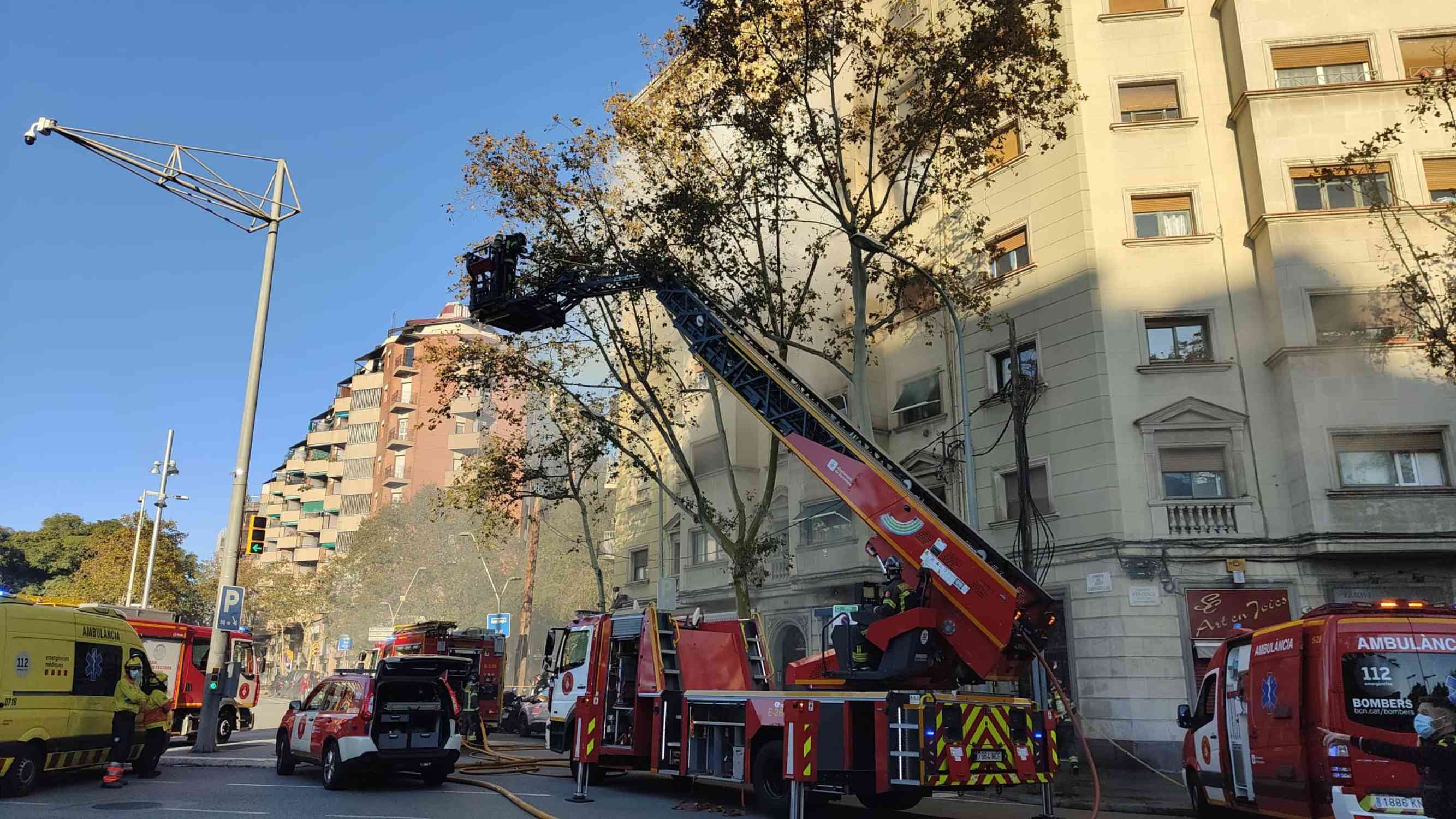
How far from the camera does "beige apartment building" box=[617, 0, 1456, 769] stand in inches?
731

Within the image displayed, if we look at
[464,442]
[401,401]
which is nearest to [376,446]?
[401,401]

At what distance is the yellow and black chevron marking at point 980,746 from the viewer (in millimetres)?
9555

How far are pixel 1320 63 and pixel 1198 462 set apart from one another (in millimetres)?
9586

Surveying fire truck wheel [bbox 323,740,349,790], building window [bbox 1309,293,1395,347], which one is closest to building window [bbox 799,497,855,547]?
building window [bbox 1309,293,1395,347]

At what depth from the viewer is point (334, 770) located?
Result: 44.2ft

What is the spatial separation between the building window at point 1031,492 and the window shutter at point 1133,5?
11.3 meters

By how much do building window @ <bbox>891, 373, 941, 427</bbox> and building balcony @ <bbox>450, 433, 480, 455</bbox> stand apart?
6309 centimetres

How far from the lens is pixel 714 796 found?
552 inches

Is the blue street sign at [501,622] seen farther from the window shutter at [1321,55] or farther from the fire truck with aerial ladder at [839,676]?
the window shutter at [1321,55]

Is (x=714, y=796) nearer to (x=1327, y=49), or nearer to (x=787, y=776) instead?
(x=787, y=776)

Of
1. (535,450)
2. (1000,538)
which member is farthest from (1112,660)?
(535,450)

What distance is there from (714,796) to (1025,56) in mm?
15939

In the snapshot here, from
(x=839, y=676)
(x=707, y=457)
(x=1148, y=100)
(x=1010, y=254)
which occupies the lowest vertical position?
(x=839, y=676)

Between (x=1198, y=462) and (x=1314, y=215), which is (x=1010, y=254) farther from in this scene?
(x=1198, y=462)
